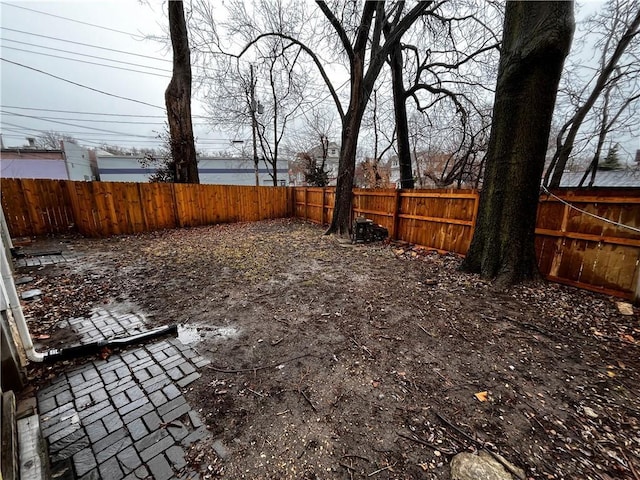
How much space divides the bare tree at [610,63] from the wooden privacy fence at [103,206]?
10.9 m

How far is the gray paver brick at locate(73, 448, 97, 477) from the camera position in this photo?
138cm

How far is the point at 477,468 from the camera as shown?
140 cm

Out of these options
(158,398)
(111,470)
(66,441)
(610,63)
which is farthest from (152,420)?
(610,63)

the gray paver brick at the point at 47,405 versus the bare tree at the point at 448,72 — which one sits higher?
the bare tree at the point at 448,72

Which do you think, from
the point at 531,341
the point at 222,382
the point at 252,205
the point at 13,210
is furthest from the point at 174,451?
the point at 252,205

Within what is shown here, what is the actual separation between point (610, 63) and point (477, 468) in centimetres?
1137

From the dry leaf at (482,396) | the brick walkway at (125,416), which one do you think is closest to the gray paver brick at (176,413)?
the brick walkway at (125,416)

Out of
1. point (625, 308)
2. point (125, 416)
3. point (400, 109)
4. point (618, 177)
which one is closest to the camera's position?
point (125, 416)

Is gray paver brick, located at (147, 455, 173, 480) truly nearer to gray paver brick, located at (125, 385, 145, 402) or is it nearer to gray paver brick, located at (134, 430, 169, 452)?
gray paver brick, located at (134, 430, 169, 452)

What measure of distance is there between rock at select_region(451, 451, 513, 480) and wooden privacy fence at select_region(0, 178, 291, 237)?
913 cm

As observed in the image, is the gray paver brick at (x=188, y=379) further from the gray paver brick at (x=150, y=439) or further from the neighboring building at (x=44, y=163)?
the neighboring building at (x=44, y=163)

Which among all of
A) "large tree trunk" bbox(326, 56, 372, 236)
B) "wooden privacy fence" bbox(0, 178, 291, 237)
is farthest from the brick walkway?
"wooden privacy fence" bbox(0, 178, 291, 237)

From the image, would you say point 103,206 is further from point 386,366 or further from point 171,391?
point 386,366

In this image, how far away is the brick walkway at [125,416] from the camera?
141 cm
